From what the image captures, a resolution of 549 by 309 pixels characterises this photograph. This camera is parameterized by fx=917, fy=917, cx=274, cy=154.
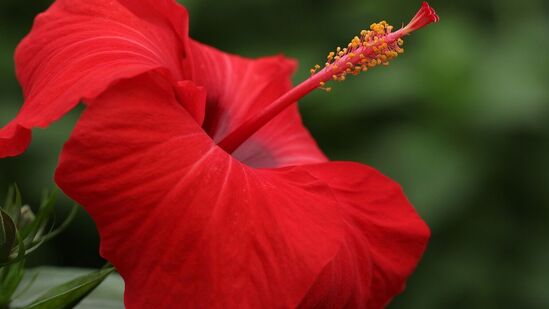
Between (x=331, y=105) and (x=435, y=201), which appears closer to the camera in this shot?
(x=435, y=201)

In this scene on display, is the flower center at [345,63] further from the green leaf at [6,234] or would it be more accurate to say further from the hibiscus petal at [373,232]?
the green leaf at [6,234]

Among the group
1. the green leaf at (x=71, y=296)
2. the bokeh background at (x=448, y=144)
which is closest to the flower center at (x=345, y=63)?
the green leaf at (x=71, y=296)

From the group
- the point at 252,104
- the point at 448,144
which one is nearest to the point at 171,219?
the point at 252,104

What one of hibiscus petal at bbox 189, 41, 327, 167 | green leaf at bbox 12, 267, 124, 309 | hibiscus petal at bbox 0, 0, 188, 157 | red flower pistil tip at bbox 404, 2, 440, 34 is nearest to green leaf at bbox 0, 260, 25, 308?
green leaf at bbox 12, 267, 124, 309

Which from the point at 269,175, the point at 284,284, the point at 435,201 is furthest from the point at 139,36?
the point at 435,201

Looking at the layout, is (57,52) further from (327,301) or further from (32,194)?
(32,194)

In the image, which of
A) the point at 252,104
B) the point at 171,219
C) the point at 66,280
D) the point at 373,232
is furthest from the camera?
the point at 252,104

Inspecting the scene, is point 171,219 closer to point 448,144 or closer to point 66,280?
point 66,280
